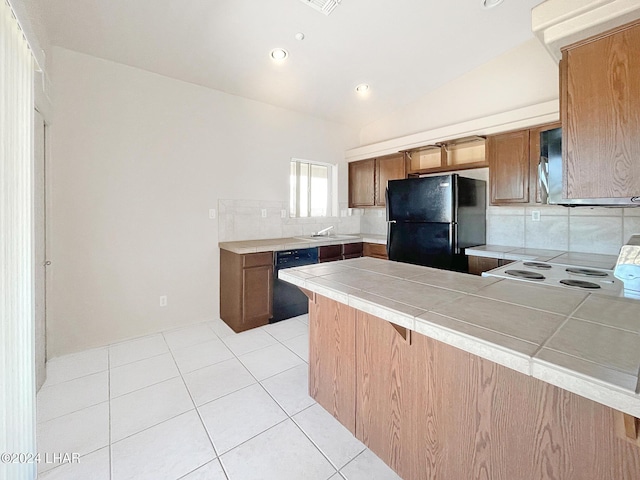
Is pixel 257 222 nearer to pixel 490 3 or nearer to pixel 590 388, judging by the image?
pixel 490 3

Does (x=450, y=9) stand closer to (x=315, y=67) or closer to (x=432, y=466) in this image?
(x=315, y=67)

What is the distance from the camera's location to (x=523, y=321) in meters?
0.91

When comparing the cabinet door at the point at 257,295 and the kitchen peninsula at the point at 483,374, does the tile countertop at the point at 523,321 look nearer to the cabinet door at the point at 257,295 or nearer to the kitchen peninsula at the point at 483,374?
the kitchen peninsula at the point at 483,374

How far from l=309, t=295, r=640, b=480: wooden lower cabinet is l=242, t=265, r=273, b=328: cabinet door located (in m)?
1.49

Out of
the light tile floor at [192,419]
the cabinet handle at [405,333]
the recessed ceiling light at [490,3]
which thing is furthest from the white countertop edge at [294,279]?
the recessed ceiling light at [490,3]

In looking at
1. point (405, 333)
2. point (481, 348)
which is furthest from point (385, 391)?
point (481, 348)

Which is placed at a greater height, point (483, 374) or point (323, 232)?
point (323, 232)

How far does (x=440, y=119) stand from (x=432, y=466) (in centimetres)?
362

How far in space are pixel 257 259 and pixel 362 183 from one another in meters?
2.25

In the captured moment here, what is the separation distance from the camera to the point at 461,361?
104cm

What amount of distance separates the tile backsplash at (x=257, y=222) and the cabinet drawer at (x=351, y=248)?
0.58 metres

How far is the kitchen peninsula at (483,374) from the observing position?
712mm

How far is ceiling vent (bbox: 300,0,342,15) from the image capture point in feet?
7.08

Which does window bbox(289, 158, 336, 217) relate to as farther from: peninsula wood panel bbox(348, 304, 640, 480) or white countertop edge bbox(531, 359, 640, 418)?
white countertop edge bbox(531, 359, 640, 418)
